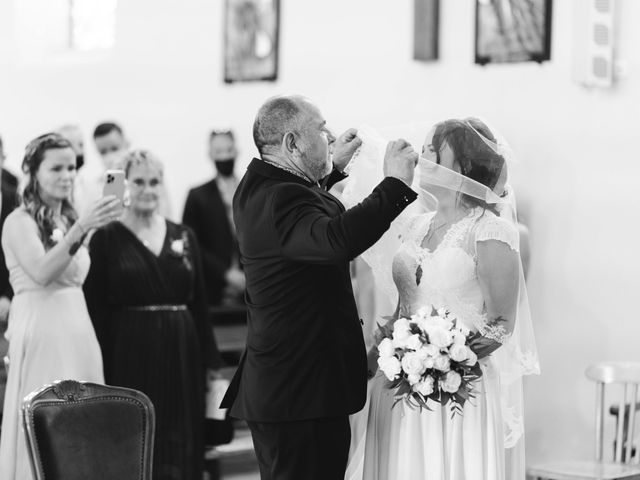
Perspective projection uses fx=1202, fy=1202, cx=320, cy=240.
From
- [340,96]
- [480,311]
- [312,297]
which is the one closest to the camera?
[312,297]

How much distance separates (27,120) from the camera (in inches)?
411

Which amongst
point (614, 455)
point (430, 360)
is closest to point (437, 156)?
point (430, 360)

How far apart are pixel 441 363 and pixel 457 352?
0.19ft

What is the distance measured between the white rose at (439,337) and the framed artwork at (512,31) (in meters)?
3.64

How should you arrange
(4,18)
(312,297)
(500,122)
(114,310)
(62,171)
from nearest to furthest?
(312,297), (62,171), (114,310), (500,122), (4,18)

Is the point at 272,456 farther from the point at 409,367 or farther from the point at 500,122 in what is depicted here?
the point at 500,122

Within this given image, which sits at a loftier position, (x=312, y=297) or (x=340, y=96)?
(x=340, y=96)

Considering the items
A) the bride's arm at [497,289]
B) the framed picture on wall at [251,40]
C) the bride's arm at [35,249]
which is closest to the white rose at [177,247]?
the bride's arm at [35,249]

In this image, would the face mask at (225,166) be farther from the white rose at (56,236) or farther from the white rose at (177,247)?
the white rose at (56,236)

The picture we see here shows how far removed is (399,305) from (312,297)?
1.74 ft

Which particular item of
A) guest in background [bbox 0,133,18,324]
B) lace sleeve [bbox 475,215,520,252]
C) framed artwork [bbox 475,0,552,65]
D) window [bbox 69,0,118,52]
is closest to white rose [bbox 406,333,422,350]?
lace sleeve [bbox 475,215,520,252]

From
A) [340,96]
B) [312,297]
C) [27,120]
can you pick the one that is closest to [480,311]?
[312,297]

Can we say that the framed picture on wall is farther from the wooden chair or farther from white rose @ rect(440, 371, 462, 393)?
white rose @ rect(440, 371, 462, 393)

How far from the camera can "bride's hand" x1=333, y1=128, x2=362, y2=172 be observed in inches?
150
